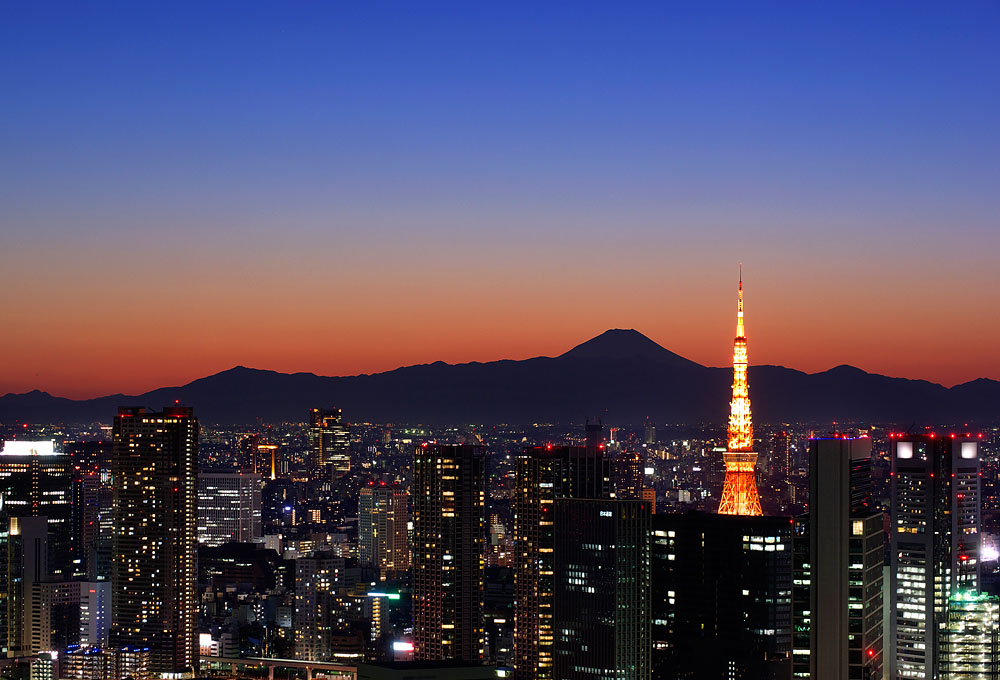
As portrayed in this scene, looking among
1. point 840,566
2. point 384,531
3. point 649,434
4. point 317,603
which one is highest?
point 649,434

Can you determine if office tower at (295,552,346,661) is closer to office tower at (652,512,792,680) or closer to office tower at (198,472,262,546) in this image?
office tower at (198,472,262,546)

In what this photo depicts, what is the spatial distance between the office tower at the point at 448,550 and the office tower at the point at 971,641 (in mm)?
17614

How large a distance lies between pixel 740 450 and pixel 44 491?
3634 cm

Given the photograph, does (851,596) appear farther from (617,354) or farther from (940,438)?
(617,354)

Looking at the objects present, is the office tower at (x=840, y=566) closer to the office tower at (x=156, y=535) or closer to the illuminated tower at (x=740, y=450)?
the illuminated tower at (x=740, y=450)

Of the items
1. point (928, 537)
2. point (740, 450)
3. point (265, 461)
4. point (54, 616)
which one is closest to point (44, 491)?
point (54, 616)

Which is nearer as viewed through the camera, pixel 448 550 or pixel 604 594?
pixel 604 594

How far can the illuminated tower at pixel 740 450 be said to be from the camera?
152 feet

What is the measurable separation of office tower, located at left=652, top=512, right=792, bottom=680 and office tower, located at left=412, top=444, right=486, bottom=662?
13.3m

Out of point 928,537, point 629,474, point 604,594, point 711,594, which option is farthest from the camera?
point 629,474

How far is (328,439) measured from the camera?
3799 inches

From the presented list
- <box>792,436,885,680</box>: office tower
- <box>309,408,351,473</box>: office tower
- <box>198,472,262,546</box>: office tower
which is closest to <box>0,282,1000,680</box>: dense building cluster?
<box>792,436,885,680</box>: office tower

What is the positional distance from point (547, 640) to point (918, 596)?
10876mm

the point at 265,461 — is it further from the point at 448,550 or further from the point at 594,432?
the point at 448,550
